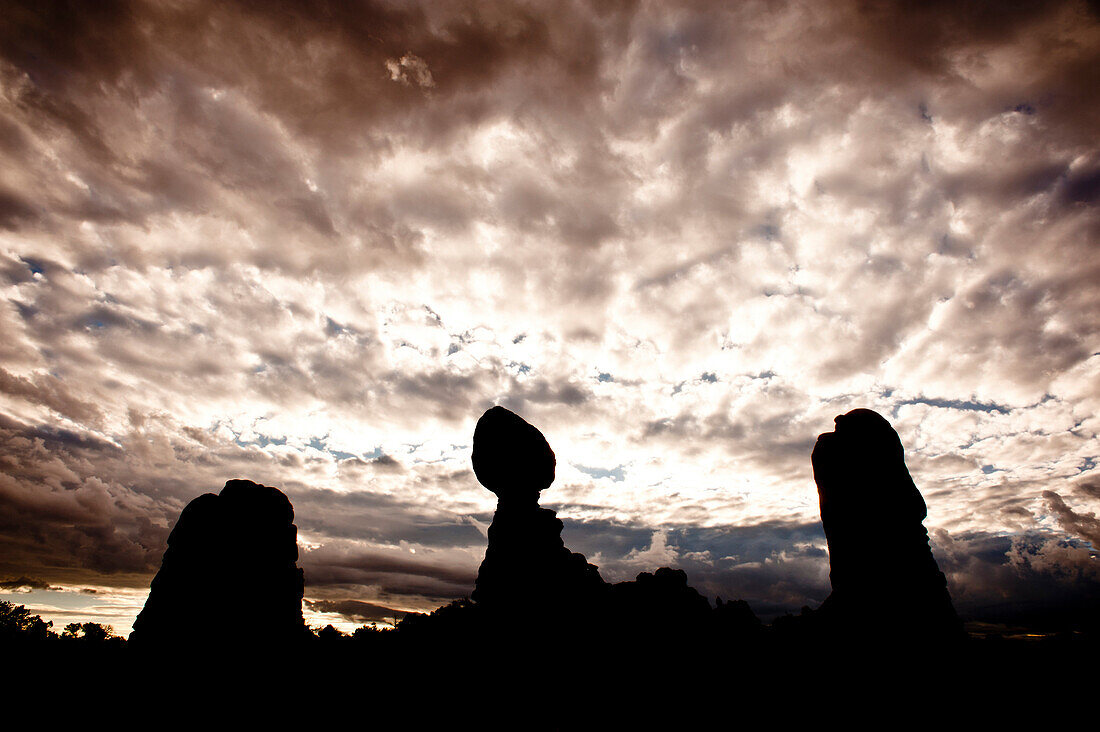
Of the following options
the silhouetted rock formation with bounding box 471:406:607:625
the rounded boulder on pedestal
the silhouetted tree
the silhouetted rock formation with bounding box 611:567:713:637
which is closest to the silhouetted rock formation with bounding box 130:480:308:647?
the silhouetted rock formation with bounding box 471:406:607:625

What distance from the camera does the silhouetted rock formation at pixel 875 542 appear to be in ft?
128

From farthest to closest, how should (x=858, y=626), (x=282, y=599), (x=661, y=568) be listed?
1. (x=661, y=568)
2. (x=282, y=599)
3. (x=858, y=626)

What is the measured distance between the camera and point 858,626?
3947 cm

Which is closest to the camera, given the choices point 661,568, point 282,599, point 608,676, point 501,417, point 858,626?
point 858,626

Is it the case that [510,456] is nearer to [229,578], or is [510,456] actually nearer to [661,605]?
[229,578]

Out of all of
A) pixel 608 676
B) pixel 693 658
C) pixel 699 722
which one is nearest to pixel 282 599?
pixel 608 676

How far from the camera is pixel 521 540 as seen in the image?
1971 inches

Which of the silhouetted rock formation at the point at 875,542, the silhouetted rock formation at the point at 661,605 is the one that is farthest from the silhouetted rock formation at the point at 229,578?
the silhouetted rock formation at the point at 875,542

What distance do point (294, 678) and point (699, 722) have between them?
3613cm

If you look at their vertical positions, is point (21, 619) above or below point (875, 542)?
below

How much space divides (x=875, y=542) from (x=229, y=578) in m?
58.9

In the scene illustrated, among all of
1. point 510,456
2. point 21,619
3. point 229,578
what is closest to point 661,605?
point 510,456

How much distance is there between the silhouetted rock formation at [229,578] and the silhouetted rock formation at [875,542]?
2048 inches

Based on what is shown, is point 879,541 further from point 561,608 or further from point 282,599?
point 282,599
